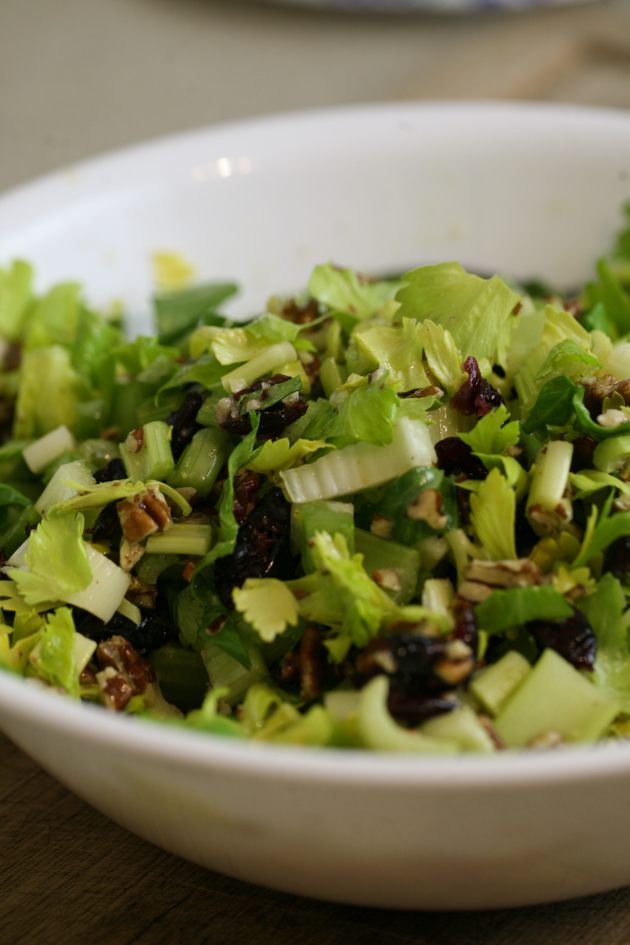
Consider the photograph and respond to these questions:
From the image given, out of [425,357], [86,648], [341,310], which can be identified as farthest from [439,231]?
[86,648]

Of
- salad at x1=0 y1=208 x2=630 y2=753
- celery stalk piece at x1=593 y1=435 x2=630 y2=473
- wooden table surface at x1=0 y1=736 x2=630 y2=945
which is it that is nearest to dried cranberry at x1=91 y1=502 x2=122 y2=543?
salad at x1=0 y1=208 x2=630 y2=753

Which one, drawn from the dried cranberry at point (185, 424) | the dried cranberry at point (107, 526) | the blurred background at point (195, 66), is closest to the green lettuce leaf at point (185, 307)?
the dried cranberry at point (185, 424)

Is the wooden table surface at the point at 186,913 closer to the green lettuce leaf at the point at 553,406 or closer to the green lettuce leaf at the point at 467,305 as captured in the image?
the green lettuce leaf at the point at 553,406

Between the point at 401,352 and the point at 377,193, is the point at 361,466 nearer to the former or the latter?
the point at 401,352

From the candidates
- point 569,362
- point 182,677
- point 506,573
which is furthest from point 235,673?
point 569,362

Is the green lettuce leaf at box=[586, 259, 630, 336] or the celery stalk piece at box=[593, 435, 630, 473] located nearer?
the celery stalk piece at box=[593, 435, 630, 473]

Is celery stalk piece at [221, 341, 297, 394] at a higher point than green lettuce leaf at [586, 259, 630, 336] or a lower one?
higher

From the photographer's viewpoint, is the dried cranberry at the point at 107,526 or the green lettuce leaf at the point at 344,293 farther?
the green lettuce leaf at the point at 344,293

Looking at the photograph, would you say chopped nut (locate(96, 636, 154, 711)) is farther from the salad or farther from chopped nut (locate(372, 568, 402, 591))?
chopped nut (locate(372, 568, 402, 591))

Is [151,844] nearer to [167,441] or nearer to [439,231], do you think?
[167,441]
